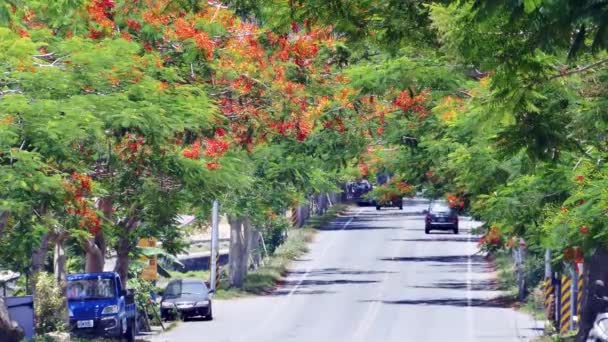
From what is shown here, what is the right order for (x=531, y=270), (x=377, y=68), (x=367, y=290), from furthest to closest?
(x=367, y=290), (x=531, y=270), (x=377, y=68)

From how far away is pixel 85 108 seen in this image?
20.4m

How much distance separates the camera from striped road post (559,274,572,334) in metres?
31.1

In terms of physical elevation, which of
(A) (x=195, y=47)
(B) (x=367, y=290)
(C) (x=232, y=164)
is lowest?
(B) (x=367, y=290)

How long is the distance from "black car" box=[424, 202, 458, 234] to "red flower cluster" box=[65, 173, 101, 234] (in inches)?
1931

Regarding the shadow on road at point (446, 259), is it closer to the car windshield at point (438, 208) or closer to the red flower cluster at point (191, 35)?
the car windshield at point (438, 208)

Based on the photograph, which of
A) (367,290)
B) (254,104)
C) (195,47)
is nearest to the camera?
(195,47)

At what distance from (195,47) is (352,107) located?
8.16 m

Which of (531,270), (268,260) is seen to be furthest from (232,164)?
(268,260)

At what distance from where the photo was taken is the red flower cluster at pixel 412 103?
31.4 meters

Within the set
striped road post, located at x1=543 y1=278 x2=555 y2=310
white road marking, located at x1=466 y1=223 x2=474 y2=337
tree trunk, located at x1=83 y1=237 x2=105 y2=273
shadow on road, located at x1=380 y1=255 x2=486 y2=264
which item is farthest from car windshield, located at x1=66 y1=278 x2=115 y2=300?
shadow on road, located at x1=380 y1=255 x2=486 y2=264

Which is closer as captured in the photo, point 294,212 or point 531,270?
point 531,270

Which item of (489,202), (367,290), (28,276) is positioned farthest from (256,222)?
(489,202)

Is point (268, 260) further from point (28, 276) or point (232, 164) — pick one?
point (232, 164)

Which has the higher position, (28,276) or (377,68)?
(377,68)
